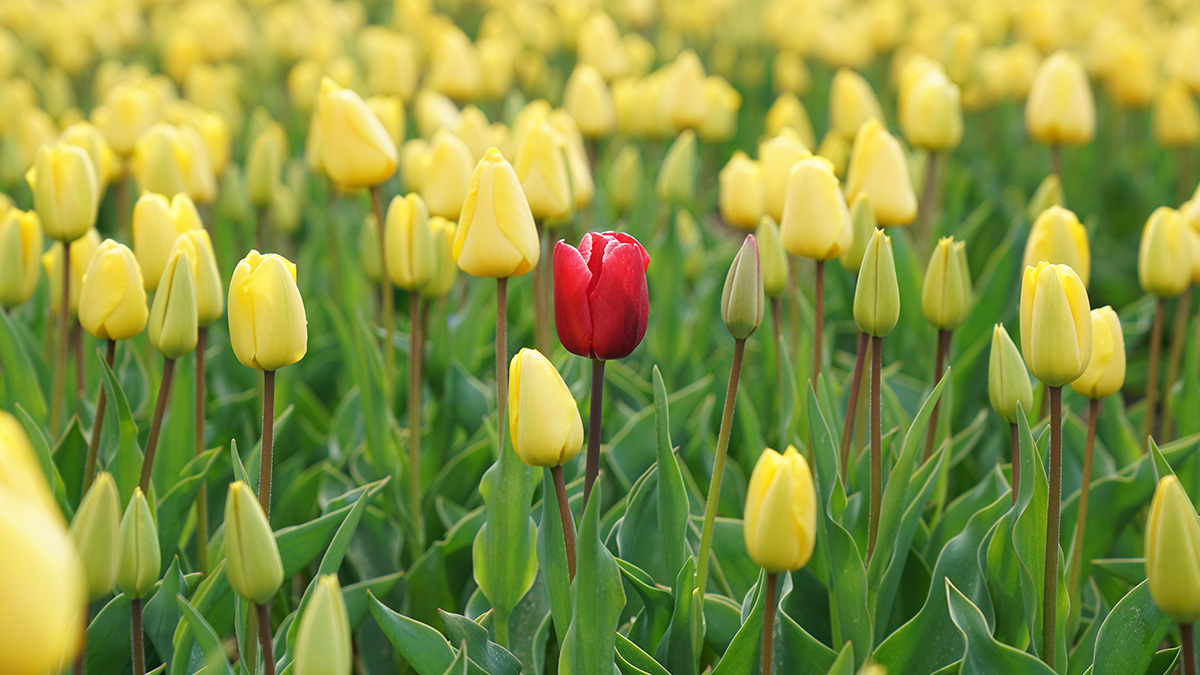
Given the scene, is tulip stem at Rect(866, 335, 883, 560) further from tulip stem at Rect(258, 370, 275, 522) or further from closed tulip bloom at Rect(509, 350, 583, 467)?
tulip stem at Rect(258, 370, 275, 522)

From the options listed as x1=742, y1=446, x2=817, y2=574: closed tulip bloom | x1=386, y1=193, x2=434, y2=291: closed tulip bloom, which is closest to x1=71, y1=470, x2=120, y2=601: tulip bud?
x1=742, y1=446, x2=817, y2=574: closed tulip bloom

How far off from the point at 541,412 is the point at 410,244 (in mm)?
841

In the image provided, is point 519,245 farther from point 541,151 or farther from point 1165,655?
point 1165,655

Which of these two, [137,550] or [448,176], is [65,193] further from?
[137,550]

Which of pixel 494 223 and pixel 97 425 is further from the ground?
pixel 494 223

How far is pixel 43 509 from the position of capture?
0.69 m

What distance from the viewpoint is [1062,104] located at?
102 inches

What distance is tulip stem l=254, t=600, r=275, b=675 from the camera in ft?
3.70

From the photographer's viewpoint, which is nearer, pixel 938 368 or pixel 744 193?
pixel 938 368

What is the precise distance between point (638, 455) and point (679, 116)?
4.65ft

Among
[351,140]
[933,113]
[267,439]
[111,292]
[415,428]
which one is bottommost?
[415,428]

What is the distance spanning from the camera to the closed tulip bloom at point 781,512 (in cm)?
105

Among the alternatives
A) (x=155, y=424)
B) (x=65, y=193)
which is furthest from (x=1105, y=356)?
(x=65, y=193)

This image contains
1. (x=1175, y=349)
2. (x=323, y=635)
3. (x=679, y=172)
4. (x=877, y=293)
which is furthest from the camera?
(x=679, y=172)
